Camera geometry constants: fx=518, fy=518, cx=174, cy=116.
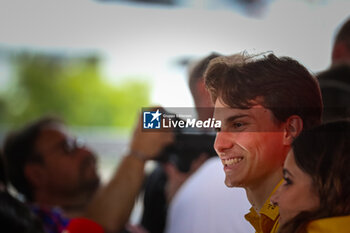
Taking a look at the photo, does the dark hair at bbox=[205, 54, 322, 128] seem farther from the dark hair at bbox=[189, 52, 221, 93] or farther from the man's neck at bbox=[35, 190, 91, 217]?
the man's neck at bbox=[35, 190, 91, 217]

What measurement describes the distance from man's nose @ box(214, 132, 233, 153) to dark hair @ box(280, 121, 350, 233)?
0.17 m

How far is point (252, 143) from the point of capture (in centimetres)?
137

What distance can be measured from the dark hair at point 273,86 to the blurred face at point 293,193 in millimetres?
119

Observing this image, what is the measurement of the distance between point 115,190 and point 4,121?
62cm

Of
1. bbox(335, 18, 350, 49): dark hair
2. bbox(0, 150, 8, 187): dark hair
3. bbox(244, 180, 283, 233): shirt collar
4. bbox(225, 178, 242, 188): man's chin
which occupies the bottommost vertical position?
bbox(0, 150, 8, 187): dark hair

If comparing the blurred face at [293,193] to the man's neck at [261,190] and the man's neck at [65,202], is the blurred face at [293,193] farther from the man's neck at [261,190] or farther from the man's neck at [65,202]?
the man's neck at [65,202]

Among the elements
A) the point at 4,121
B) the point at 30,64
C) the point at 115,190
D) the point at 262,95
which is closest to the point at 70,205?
the point at 115,190

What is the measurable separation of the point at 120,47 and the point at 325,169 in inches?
34.7

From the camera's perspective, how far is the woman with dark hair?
130 cm

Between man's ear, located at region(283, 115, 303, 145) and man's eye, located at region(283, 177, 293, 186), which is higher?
man's ear, located at region(283, 115, 303, 145)

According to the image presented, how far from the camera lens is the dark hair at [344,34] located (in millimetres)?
1515

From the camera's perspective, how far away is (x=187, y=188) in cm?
197

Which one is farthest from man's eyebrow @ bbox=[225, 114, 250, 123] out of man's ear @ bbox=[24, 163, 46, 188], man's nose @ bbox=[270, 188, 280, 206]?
man's ear @ bbox=[24, 163, 46, 188]

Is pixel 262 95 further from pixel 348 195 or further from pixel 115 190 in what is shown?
pixel 115 190
